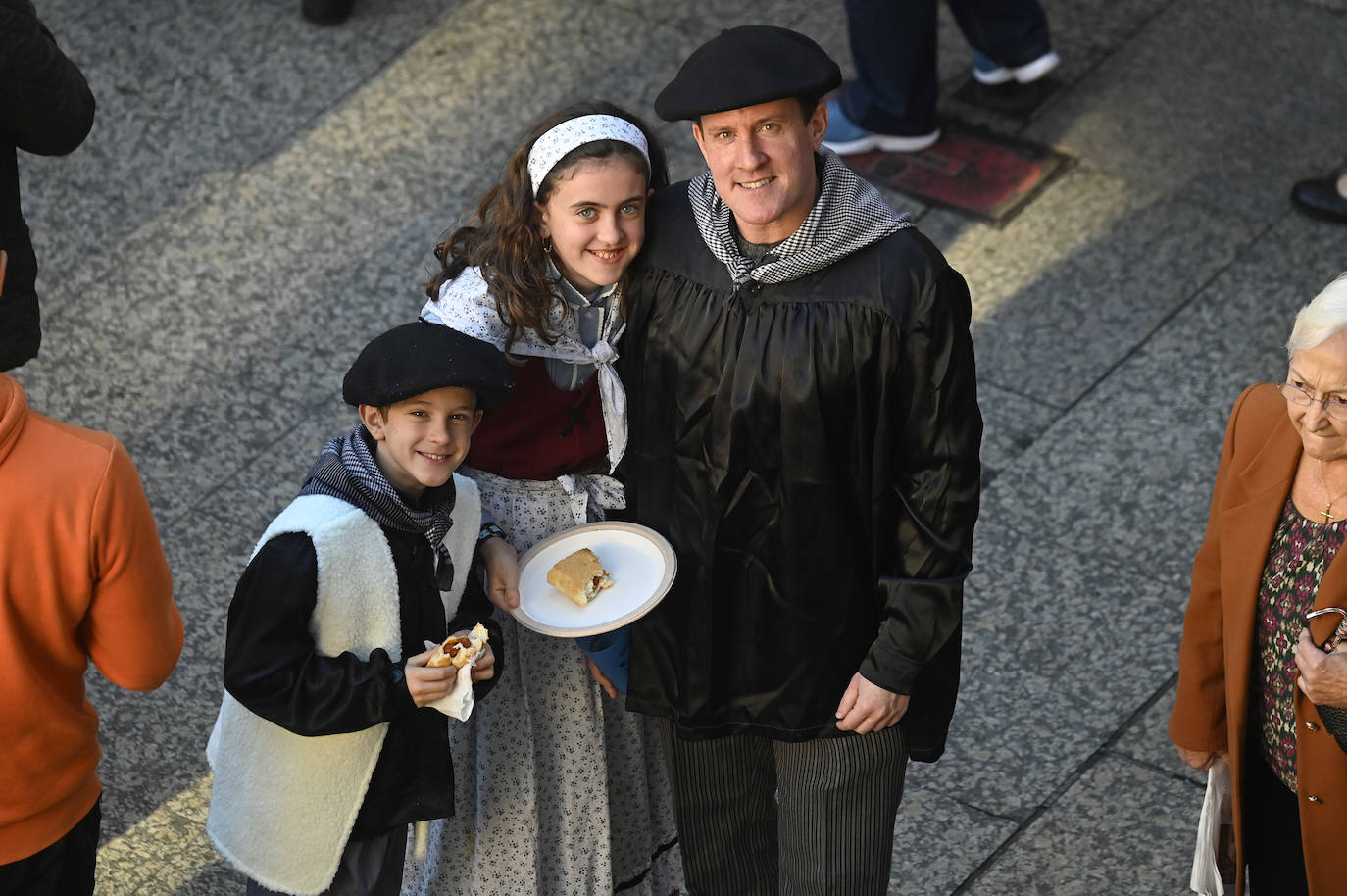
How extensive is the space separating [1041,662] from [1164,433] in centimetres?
110

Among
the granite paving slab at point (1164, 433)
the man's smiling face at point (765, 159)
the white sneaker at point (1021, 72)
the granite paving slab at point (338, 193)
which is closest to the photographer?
the man's smiling face at point (765, 159)

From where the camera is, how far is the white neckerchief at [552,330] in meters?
3.21

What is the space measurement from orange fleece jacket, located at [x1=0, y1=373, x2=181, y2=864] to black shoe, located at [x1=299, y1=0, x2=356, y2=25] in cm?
472

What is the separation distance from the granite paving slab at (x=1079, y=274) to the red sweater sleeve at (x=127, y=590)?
3.34 meters

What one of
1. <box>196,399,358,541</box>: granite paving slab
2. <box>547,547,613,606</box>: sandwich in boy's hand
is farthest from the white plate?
<box>196,399,358,541</box>: granite paving slab

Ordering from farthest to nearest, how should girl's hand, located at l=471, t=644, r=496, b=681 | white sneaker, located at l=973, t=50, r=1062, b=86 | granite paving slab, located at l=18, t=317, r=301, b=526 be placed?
white sneaker, located at l=973, t=50, r=1062, b=86 < granite paving slab, located at l=18, t=317, r=301, b=526 < girl's hand, located at l=471, t=644, r=496, b=681

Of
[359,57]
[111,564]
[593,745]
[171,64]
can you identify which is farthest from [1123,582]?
[171,64]

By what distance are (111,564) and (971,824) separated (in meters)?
2.31

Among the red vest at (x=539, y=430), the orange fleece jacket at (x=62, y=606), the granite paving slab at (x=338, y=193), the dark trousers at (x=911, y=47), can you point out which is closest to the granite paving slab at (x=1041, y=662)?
the red vest at (x=539, y=430)

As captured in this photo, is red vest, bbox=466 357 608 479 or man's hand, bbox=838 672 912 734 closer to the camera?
man's hand, bbox=838 672 912 734

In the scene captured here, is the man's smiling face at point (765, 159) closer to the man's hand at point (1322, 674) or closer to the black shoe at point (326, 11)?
the man's hand at point (1322, 674)

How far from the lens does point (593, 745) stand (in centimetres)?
358

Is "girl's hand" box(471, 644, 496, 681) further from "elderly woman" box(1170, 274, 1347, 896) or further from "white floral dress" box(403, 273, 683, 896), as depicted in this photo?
"elderly woman" box(1170, 274, 1347, 896)

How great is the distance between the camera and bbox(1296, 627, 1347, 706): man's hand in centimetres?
288
